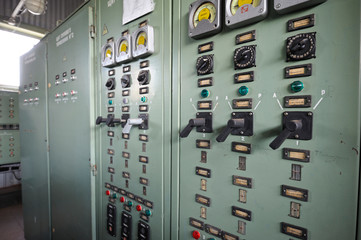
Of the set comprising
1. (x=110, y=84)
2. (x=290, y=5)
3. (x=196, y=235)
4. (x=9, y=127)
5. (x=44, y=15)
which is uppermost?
(x=44, y=15)

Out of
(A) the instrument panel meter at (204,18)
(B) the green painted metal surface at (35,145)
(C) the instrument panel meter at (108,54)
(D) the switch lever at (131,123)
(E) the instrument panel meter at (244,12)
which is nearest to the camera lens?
(E) the instrument panel meter at (244,12)

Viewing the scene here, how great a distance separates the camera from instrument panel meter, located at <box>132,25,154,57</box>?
3.43 feet

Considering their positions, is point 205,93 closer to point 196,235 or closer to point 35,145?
point 196,235

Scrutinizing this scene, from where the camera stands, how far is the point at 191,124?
0.81 metres

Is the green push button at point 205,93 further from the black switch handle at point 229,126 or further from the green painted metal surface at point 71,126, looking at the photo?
the green painted metal surface at point 71,126

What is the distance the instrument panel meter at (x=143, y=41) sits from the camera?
1046mm

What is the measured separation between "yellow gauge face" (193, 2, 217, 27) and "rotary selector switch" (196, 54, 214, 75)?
0.52 ft

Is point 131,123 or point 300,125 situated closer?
point 300,125

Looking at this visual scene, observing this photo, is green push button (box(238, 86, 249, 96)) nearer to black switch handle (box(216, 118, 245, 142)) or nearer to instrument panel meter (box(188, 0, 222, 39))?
black switch handle (box(216, 118, 245, 142))

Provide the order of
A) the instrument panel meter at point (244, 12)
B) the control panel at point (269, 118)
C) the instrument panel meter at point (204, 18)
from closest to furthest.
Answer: the control panel at point (269, 118) < the instrument panel meter at point (244, 12) < the instrument panel meter at point (204, 18)

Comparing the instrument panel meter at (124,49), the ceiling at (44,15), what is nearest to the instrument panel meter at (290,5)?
the instrument panel meter at (124,49)

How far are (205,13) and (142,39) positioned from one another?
42 cm

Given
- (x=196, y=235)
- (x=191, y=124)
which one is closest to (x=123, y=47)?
(x=191, y=124)

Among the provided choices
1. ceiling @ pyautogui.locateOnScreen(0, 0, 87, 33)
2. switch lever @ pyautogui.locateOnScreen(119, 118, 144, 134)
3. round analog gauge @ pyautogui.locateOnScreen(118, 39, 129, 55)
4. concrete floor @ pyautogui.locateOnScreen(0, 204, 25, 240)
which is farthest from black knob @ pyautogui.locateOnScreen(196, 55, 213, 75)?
ceiling @ pyautogui.locateOnScreen(0, 0, 87, 33)
